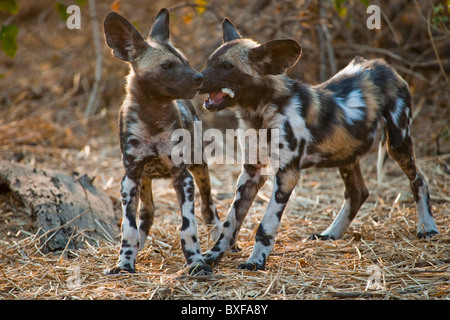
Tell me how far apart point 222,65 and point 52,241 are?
6.79 ft

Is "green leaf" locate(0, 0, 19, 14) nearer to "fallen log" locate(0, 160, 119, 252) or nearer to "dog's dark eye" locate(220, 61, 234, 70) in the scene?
"fallen log" locate(0, 160, 119, 252)

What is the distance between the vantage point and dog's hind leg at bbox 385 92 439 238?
5.04 metres

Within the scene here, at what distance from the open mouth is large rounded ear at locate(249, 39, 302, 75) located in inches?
12.0

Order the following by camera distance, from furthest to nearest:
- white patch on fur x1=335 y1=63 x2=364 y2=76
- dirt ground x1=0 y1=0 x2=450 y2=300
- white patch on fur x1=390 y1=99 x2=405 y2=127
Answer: white patch on fur x1=335 y1=63 x2=364 y2=76 < white patch on fur x1=390 y1=99 x2=405 y2=127 < dirt ground x1=0 y1=0 x2=450 y2=300

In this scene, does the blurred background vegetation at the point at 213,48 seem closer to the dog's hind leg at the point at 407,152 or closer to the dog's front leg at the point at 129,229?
the dog's hind leg at the point at 407,152

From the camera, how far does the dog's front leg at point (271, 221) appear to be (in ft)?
13.9

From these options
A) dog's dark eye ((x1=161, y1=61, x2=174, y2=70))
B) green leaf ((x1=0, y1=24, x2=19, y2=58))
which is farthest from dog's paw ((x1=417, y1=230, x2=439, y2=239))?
green leaf ((x1=0, y1=24, x2=19, y2=58))

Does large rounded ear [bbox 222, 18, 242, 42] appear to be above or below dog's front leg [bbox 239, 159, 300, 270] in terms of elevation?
above

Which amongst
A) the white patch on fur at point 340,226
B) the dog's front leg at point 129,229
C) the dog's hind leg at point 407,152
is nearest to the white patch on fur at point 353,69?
the dog's hind leg at point 407,152

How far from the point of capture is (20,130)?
8.04 m

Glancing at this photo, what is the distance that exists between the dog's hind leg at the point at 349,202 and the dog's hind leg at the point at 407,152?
392mm

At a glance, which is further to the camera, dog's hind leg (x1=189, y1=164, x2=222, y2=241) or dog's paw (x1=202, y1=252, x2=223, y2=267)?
dog's hind leg (x1=189, y1=164, x2=222, y2=241)
